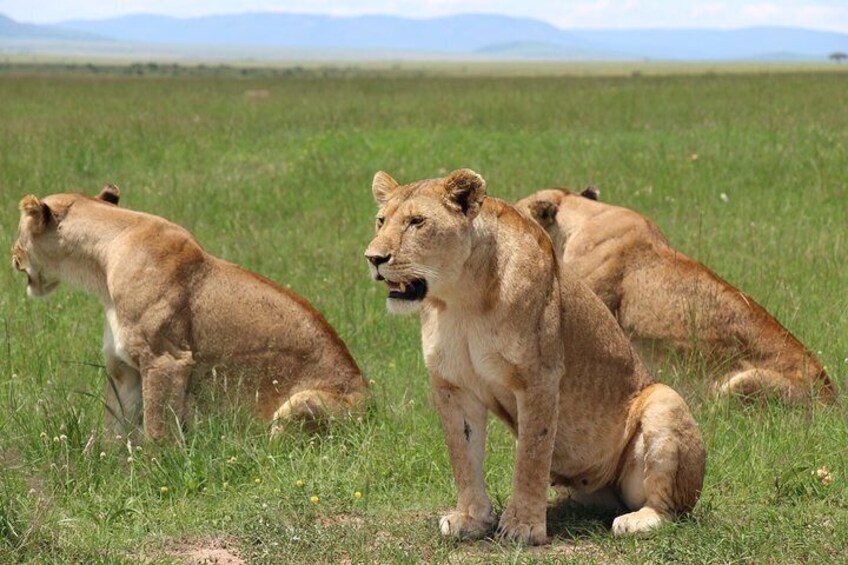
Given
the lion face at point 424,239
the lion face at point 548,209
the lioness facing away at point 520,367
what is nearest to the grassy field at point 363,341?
the lioness facing away at point 520,367

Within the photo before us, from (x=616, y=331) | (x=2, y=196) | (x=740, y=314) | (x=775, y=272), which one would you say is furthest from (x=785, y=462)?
(x=2, y=196)

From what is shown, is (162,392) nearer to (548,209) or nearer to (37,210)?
(37,210)

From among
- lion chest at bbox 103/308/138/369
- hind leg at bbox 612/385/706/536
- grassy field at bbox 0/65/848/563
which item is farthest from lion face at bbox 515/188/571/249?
hind leg at bbox 612/385/706/536

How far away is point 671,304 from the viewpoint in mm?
7637

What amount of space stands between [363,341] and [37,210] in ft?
Result: 8.31

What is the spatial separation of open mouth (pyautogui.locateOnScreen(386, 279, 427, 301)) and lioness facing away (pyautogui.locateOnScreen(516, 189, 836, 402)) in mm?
2504

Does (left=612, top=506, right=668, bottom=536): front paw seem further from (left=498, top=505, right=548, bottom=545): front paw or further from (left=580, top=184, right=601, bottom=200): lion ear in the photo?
(left=580, top=184, right=601, bottom=200): lion ear

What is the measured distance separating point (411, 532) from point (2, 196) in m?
10.1

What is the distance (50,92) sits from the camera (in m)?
36.9

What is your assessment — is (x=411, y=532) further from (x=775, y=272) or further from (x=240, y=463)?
(x=775, y=272)

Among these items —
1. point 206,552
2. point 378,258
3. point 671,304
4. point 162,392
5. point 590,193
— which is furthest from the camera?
point 590,193

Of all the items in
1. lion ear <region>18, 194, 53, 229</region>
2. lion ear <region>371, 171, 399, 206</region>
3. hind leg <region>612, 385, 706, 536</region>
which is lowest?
hind leg <region>612, 385, 706, 536</region>

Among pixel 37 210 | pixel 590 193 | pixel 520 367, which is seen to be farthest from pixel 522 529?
pixel 590 193

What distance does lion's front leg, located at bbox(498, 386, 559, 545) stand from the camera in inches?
190
